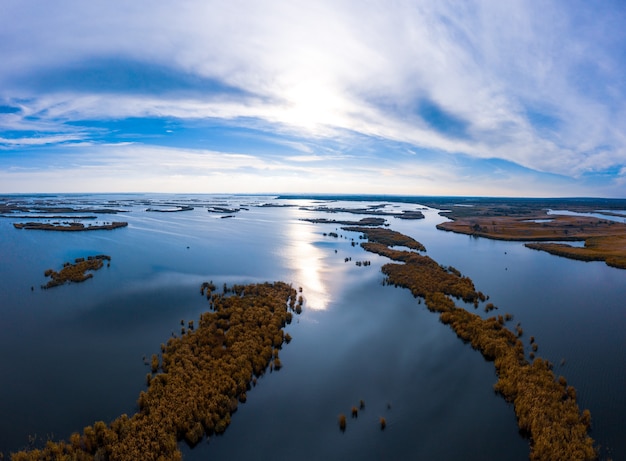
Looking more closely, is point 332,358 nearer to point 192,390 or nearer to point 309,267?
point 192,390

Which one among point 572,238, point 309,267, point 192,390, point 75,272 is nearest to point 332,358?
point 192,390

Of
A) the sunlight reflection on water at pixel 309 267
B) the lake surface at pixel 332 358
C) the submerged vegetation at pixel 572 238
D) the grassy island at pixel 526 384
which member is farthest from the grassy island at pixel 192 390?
the submerged vegetation at pixel 572 238

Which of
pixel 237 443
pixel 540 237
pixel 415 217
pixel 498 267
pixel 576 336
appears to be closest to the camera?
pixel 237 443

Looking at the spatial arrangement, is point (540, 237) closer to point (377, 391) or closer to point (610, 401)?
point (610, 401)

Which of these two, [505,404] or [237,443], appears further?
[505,404]

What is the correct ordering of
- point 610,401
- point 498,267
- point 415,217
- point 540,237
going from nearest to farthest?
point 610,401, point 498,267, point 540,237, point 415,217

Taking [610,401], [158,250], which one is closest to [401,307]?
[610,401]
